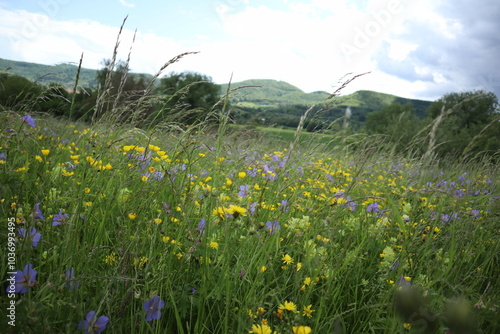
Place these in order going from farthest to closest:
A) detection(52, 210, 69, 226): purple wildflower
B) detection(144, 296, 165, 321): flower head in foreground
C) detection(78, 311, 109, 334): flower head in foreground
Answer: detection(52, 210, 69, 226): purple wildflower
detection(144, 296, 165, 321): flower head in foreground
detection(78, 311, 109, 334): flower head in foreground

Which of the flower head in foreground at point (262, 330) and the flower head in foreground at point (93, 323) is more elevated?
the flower head in foreground at point (262, 330)

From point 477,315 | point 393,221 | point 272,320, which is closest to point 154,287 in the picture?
point 272,320

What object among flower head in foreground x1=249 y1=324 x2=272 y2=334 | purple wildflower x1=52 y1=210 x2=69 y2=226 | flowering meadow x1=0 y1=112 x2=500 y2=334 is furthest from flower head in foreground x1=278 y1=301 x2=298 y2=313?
purple wildflower x1=52 y1=210 x2=69 y2=226

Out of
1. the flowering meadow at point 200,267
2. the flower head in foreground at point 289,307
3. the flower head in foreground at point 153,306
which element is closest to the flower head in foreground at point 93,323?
the flowering meadow at point 200,267

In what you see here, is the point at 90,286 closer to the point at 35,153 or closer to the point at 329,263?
the point at 329,263

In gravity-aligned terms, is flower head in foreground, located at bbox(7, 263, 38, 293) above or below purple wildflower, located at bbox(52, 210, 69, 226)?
below

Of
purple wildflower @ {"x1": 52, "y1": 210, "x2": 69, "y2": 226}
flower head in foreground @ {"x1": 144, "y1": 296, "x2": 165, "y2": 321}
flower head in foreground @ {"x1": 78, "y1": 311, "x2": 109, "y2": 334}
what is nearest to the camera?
flower head in foreground @ {"x1": 78, "y1": 311, "x2": 109, "y2": 334}

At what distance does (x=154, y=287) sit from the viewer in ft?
Answer: 3.78

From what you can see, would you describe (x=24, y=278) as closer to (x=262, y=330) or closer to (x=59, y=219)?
(x=59, y=219)

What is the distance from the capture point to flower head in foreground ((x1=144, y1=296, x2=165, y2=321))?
1005mm

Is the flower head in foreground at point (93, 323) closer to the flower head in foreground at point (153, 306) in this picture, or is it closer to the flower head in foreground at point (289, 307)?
the flower head in foreground at point (153, 306)

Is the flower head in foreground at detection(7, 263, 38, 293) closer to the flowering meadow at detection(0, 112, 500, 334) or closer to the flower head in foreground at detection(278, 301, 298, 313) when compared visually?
the flowering meadow at detection(0, 112, 500, 334)

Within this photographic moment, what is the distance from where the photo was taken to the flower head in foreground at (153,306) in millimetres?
1005

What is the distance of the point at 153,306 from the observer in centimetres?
103
